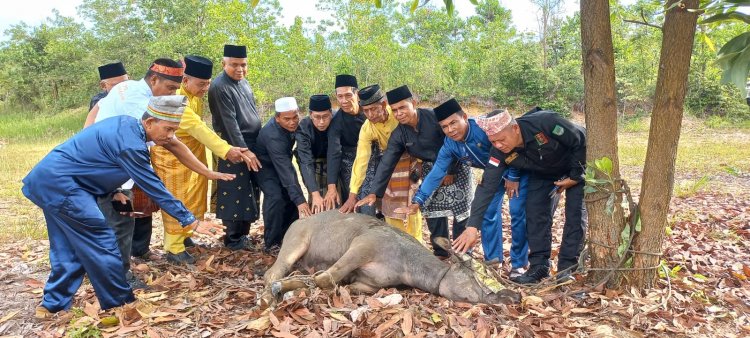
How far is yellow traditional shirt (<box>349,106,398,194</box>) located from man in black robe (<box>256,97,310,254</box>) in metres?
0.67

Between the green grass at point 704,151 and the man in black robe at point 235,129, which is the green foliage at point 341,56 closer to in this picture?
the green grass at point 704,151

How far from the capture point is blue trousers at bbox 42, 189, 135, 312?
4566 millimetres

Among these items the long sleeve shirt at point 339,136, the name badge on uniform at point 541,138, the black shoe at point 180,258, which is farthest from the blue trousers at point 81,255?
the name badge on uniform at point 541,138

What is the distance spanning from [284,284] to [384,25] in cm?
3021

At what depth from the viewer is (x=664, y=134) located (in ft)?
14.9

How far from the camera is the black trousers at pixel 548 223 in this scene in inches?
216

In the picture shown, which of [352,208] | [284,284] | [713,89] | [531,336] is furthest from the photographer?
[713,89]

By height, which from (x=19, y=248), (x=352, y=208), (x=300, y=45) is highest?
(x=300, y=45)

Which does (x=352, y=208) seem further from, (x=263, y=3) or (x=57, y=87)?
(x=57, y=87)

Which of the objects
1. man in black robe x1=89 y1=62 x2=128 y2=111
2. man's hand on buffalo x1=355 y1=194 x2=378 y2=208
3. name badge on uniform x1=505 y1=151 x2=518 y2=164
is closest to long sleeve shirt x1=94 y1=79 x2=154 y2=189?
man in black robe x1=89 y1=62 x2=128 y2=111

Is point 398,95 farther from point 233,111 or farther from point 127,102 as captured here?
point 127,102

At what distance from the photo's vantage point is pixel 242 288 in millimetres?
5410

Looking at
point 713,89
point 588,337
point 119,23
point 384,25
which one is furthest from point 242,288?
point 119,23

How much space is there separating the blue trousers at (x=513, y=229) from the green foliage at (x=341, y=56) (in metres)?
18.8
